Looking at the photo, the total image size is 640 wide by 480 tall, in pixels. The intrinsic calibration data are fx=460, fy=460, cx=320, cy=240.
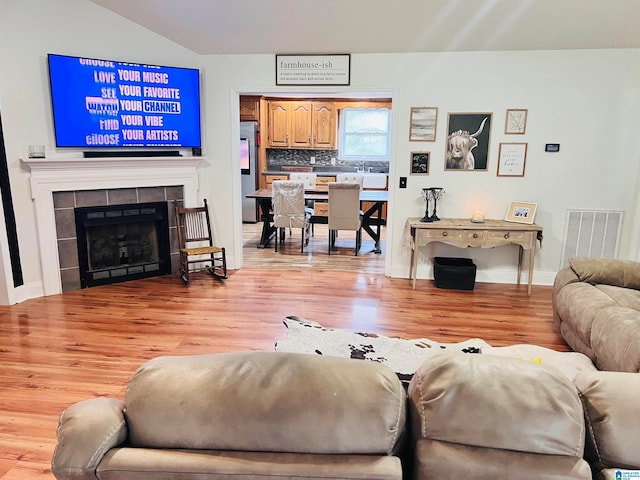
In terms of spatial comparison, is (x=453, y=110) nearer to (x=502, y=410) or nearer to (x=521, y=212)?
(x=521, y=212)

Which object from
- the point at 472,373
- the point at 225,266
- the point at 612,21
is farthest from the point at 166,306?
the point at 612,21

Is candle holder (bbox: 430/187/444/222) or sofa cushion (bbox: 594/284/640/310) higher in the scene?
candle holder (bbox: 430/187/444/222)

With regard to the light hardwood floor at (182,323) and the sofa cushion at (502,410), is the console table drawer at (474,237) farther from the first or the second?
the sofa cushion at (502,410)

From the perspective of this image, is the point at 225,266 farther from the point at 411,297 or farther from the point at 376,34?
the point at 376,34

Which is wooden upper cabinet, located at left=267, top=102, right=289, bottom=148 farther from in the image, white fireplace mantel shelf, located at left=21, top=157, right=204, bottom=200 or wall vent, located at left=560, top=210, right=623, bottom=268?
wall vent, located at left=560, top=210, right=623, bottom=268

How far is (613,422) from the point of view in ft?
3.33

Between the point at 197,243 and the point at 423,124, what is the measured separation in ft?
9.65

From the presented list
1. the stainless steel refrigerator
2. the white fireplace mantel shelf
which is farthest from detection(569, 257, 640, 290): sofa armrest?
the stainless steel refrigerator

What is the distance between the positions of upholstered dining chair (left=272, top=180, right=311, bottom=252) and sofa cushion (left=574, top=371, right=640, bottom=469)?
213 inches

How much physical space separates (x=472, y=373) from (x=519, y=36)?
4310 millimetres

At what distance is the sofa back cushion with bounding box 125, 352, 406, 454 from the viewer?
0.99 m

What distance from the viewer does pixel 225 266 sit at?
204 inches

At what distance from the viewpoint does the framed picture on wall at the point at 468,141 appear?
4.93m

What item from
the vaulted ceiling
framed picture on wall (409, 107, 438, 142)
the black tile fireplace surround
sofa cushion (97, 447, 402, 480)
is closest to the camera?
sofa cushion (97, 447, 402, 480)
